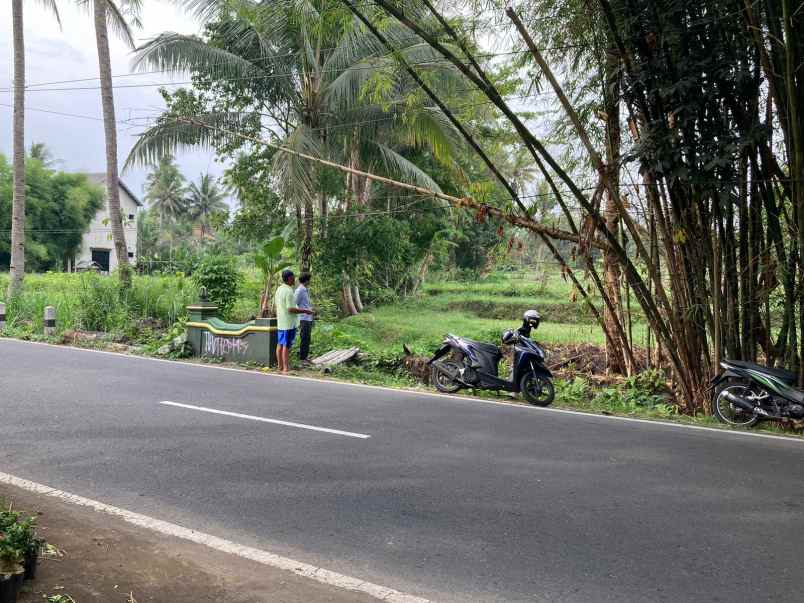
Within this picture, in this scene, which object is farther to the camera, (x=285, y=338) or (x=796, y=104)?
(x=285, y=338)

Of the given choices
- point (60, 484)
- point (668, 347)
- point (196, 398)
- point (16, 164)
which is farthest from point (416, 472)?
point (16, 164)

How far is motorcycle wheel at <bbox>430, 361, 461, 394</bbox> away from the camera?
33.9ft

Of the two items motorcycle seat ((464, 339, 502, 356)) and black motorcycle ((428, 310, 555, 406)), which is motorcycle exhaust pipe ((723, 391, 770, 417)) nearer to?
black motorcycle ((428, 310, 555, 406))

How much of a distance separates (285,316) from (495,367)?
3.83m

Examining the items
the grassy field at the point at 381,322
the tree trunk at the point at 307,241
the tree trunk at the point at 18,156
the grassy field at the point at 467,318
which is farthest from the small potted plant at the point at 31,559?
the tree trunk at the point at 18,156

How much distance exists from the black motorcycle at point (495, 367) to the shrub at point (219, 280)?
7.22m

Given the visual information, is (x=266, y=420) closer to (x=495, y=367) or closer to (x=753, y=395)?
(x=495, y=367)

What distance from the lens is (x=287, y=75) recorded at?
59.4 ft

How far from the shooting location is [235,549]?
4.27 metres

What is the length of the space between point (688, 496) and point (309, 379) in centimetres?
671

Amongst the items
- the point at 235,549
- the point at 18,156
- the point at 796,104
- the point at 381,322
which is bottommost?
the point at 235,549

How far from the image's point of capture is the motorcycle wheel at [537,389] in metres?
9.40

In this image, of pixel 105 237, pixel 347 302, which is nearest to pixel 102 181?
pixel 105 237

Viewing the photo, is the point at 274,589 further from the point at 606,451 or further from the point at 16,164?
the point at 16,164
